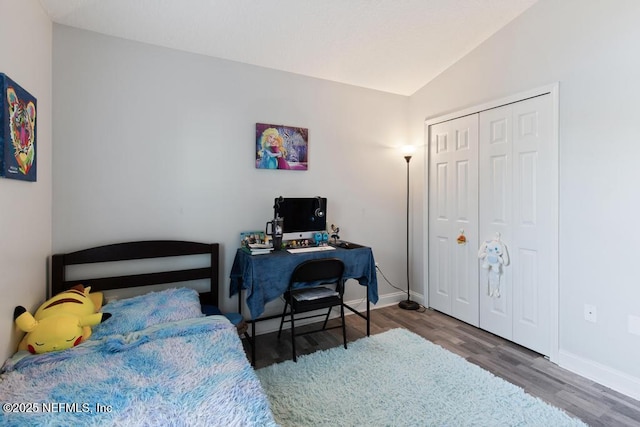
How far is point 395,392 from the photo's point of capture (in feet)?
6.68

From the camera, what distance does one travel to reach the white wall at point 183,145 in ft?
7.39

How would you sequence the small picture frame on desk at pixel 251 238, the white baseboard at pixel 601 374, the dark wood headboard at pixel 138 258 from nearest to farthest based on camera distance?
the white baseboard at pixel 601 374 < the dark wood headboard at pixel 138 258 < the small picture frame on desk at pixel 251 238

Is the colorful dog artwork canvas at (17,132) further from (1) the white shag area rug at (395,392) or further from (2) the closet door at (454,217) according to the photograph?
(2) the closet door at (454,217)

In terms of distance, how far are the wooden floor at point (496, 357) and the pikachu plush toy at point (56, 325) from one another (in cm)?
123

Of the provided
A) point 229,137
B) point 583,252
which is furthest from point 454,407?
point 229,137

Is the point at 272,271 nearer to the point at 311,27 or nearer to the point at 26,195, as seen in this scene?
the point at 26,195

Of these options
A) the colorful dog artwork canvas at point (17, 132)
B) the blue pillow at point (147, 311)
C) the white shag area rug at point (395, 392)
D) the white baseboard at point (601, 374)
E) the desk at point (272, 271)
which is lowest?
the white shag area rug at point (395, 392)

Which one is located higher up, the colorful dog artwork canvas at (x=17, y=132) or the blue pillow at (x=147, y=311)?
the colorful dog artwork canvas at (x=17, y=132)

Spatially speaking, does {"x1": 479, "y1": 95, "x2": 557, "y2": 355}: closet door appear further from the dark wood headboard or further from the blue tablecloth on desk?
the dark wood headboard

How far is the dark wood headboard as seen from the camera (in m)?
2.15

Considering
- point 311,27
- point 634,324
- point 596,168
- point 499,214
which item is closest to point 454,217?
point 499,214

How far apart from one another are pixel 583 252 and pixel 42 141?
12.6 ft

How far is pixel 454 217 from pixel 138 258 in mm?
2980

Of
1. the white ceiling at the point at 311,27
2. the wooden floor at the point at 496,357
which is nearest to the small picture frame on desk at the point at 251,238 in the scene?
the wooden floor at the point at 496,357
